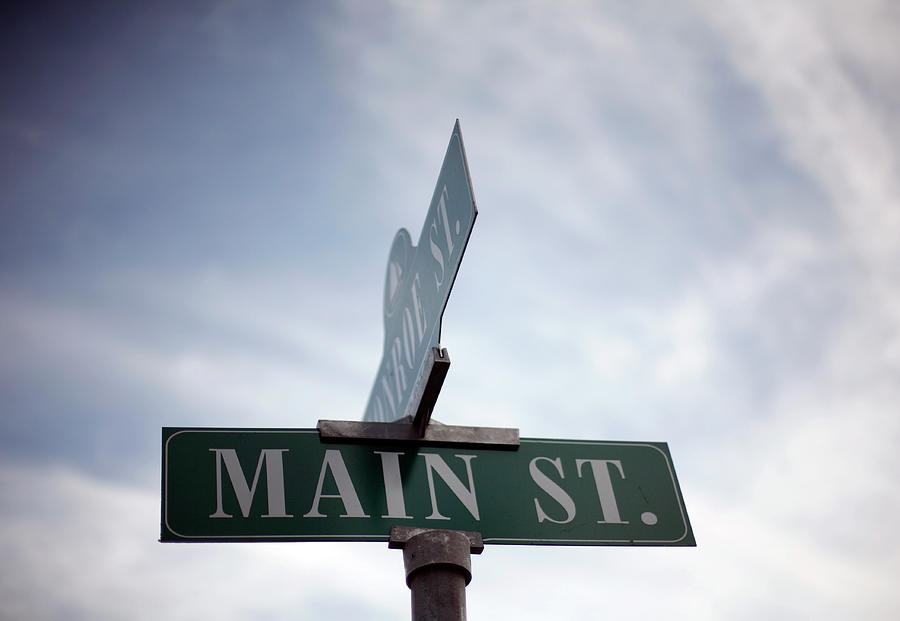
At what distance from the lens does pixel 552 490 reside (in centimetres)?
285

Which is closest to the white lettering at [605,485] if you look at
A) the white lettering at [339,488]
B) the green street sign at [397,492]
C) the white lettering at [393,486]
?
the green street sign at [397,492]

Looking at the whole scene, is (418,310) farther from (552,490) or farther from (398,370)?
(552,490)

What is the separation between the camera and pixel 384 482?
2746 millimetres

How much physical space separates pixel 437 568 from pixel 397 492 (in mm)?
359

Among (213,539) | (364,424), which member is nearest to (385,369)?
(364,424)

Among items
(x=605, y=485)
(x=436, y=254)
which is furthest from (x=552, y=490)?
(x=436, y=254)

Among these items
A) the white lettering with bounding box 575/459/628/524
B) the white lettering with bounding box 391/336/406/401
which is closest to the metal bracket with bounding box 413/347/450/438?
the white lettering with bounding box 391/336/406/401

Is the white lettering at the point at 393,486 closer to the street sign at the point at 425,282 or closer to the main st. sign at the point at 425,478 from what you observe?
the main st. sign at the point at 425,478

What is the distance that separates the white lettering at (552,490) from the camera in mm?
2781

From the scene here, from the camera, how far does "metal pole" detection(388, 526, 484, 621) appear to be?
234 centimetres

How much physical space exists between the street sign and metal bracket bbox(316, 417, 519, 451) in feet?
0.24

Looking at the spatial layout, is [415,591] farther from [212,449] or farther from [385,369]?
[385,369]

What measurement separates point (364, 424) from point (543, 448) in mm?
583

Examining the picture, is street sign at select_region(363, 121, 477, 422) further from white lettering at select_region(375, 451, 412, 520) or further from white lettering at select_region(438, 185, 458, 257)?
white lettering at select_region(375, 451, 412, 520)
